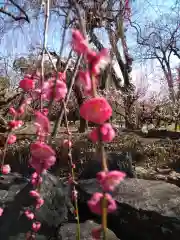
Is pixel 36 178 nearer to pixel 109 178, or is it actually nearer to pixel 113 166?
pixel 109 178

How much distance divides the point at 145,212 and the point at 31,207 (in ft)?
2.61

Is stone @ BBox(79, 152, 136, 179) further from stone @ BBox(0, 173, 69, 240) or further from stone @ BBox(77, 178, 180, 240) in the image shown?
stone @ BBox(0, 173, 69, 240)

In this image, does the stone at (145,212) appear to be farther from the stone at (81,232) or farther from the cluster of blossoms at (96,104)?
the cluster of blossoms at (96,104)

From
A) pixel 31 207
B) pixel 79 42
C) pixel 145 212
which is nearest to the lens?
pixel 79 42

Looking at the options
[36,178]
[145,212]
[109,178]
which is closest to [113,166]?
[145,212]

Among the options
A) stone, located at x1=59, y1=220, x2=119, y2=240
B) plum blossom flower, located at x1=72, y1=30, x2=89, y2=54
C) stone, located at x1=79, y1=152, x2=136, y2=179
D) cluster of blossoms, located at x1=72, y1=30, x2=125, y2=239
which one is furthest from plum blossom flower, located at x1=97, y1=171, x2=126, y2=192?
stone, located at x1=79, y1=152, x2=136, y2=179

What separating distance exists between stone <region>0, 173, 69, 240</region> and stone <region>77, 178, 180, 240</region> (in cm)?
37

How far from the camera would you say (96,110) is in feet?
1.32

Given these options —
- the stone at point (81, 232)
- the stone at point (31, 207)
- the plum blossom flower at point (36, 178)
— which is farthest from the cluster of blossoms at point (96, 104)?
the stone at point (81, 232)

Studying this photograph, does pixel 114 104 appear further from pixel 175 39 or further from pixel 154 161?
pixel 175 39

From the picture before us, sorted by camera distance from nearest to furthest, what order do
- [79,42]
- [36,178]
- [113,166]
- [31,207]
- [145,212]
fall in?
[79,42] → [36,178] → [31,207] → [145,212] → [113,166]

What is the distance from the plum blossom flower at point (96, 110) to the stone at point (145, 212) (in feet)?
6.07

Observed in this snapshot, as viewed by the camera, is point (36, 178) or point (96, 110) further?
point (36, 178)

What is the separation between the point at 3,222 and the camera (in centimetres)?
194
